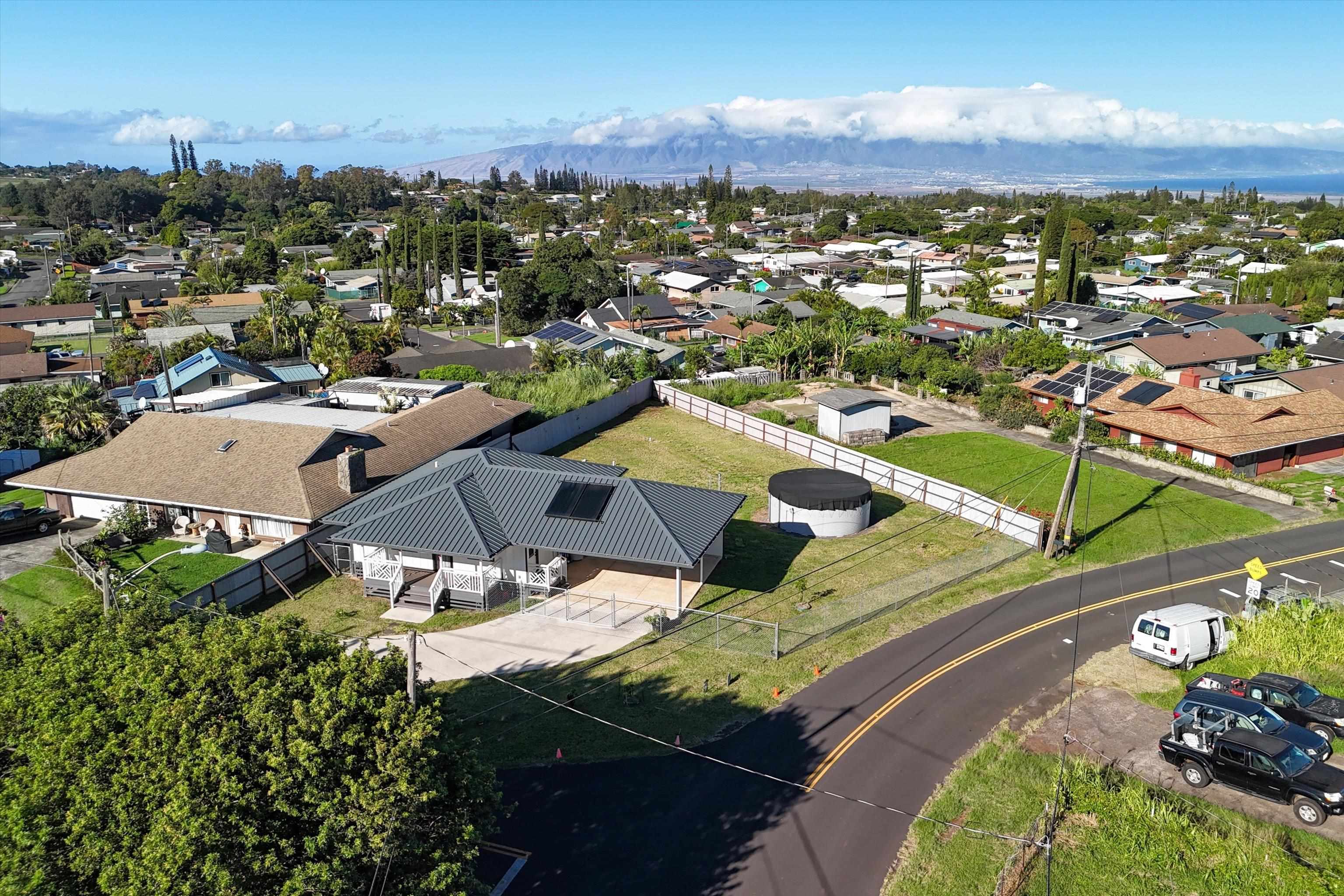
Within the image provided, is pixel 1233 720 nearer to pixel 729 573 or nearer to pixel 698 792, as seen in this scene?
pixel 698 792

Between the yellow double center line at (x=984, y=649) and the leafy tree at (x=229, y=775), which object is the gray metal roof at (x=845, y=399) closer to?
the yellow double center line at (x=984, y=649)

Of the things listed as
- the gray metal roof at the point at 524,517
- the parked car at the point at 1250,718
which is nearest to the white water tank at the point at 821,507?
the gray metal roof at the point at 524,517

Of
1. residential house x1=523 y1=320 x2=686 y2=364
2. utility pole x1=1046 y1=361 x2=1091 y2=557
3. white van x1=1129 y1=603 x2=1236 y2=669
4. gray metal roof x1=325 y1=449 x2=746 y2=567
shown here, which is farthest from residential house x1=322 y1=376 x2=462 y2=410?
white van x1=1129 y1=603 x2=1236 y2=669

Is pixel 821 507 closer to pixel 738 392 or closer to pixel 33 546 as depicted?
pixel 738 392

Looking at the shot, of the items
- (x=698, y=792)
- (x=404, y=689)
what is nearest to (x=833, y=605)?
(x=698, y=792)

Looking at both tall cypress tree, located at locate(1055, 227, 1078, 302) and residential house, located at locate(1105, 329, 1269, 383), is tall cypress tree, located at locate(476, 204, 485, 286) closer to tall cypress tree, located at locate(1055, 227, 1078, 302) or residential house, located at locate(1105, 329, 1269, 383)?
tall cypress tree, located at locate(1055, 227, 1078, 302)

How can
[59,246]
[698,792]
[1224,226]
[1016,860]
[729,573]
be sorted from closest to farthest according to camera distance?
[1016,860]
[698,792]
[729,573]
[59,246]
[1224,226]
